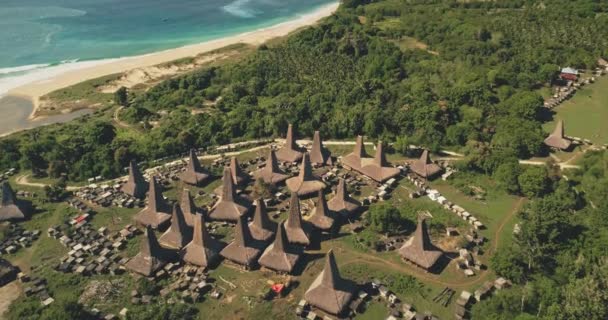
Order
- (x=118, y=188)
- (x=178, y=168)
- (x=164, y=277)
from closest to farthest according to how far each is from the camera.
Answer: (x=164, y=277) < (x=118, y=188) < (x=178, y=168)

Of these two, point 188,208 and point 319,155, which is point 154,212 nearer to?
point 188,208

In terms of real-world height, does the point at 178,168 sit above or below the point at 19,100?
below

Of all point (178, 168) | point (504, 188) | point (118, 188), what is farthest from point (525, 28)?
point (118, 188)

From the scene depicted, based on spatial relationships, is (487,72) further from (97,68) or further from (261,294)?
(97,68)

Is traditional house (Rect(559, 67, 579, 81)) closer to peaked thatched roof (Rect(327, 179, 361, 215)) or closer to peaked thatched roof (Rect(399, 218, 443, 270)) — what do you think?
peaked thatched roof (Rect(327, 179, 361, 215))

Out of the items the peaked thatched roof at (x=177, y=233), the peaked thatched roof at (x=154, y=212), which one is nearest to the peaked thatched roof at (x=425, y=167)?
the peaked thatched roof at (x=177, y=233)
